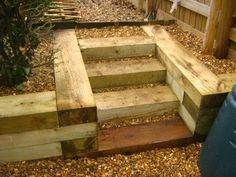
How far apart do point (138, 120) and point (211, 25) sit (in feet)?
3.62

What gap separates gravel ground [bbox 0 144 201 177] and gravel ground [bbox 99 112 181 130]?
0.96 ft

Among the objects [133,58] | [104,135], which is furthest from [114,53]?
[104,135]

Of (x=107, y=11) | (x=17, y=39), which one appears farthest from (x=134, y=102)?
(x=107, y=11)

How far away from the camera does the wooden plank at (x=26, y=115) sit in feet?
5.91

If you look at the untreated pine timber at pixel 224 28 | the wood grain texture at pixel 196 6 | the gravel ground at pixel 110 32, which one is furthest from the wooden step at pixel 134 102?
the wood grain texture at pixel 196 6

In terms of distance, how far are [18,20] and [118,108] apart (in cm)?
98

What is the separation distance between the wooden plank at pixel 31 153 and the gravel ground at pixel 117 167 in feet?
0.13

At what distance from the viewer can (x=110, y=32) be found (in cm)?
321

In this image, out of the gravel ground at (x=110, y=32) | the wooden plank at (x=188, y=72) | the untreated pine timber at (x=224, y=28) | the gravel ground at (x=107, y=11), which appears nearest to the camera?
the wooden plank at (x=188, y=72)

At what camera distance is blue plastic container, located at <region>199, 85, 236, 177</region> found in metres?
1.55

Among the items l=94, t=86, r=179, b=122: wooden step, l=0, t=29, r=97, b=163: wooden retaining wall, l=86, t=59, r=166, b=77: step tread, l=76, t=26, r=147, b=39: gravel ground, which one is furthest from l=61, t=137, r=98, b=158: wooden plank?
l=76, t=26, r=147, b=39: gravel ground

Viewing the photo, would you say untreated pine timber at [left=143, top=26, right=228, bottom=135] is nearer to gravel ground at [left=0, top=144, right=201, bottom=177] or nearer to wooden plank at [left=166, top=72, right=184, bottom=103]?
wooden plank at [left=166, top=72, right=184, bottom=103]

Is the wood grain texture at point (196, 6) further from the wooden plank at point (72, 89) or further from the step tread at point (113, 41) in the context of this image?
the wooden plank at point (72, 89)

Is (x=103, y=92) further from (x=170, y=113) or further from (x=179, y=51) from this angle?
(x=179, y=51)
